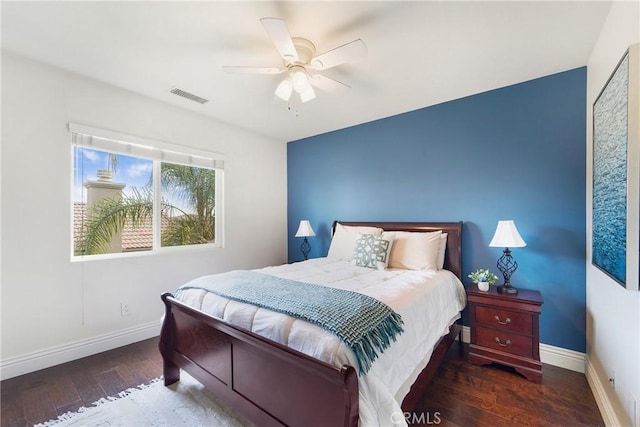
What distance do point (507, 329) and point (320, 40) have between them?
8.94 feet

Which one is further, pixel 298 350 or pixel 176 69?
pixel 176 69

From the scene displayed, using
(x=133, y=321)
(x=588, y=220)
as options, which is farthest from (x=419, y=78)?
(x=133, y=321)

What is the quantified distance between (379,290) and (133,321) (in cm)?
258


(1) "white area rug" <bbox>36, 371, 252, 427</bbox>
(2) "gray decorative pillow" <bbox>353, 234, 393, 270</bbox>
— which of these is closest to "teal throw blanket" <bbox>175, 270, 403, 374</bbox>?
(1) "white area rug" <bbox>36, 371, 252, 427</bbox>

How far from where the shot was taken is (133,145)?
2.88 metres

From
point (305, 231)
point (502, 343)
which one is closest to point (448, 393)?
point (502, 343)

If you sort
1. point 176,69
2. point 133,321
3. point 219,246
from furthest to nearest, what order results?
point 219,246, point 133,321, point 176,69

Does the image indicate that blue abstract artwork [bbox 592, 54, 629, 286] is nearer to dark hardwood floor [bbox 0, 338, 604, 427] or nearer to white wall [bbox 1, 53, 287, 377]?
dark hardwood floor [bbox 0, 338, 604, 427]

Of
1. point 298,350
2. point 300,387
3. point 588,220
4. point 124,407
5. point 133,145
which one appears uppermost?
point 133,145

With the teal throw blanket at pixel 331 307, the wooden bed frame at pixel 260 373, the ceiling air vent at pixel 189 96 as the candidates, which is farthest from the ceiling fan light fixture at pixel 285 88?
the wooden bed frame at pixel 260 373

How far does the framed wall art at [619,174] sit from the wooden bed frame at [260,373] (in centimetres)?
124

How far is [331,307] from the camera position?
1.53 m

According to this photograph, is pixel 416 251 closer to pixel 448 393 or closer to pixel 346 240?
pixel 346 240

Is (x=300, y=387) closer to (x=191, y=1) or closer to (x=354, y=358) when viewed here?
(x=354, y=358)
